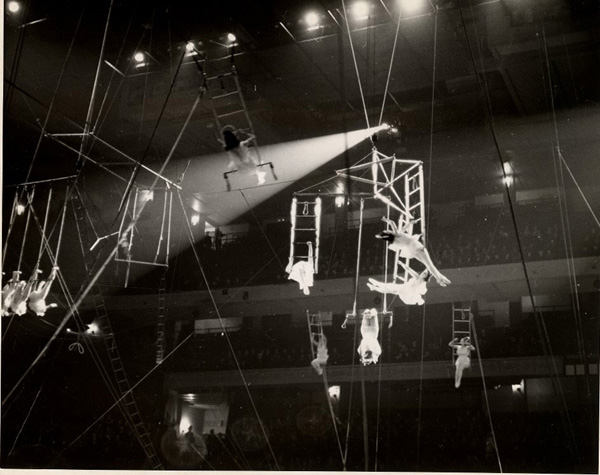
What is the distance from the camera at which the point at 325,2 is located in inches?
163

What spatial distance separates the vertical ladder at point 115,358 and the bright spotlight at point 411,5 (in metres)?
2.25

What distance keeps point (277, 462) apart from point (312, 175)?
5.22 ft

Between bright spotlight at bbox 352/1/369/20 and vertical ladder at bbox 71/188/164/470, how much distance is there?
2.00m

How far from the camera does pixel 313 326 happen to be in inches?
157

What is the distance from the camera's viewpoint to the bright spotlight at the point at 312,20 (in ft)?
13.6

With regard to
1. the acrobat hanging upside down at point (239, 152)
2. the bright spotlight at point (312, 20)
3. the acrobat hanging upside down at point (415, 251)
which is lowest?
the acrobat hanging upside down at point (415, 251)

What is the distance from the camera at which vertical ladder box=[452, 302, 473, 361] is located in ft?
12.3

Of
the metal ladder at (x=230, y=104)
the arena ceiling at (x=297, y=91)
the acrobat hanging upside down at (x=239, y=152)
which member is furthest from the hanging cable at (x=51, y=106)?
the acrobat hanging upside down at (x=239, y=152)

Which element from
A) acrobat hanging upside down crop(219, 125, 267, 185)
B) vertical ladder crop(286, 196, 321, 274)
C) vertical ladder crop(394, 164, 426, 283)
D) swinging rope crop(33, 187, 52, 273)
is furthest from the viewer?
swinging rope crop(33, 187, 52, 273)

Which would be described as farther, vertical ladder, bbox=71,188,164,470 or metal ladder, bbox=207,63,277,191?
metal ladder, bbox=207,63,277,191

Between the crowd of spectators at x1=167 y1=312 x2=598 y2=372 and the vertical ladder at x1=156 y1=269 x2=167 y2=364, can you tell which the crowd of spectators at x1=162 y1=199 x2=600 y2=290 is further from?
the crowd of spectators at x1=167 y1=312 x2=598 y2=372

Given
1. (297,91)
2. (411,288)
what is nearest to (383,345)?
(411,288)

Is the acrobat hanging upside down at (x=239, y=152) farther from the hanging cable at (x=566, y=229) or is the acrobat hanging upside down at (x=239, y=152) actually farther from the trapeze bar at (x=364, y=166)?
the hanging cable at (x=566, y=229)

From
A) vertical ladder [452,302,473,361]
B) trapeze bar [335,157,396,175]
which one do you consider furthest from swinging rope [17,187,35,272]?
vertical ladder [452,302,473,361]
